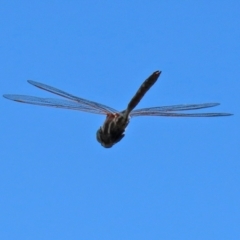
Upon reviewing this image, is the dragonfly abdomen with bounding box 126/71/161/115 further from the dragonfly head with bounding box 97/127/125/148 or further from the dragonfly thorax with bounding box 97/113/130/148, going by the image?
the dragonfly head with bounding box 97/127/125/148

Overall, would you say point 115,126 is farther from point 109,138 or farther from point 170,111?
point 170,111

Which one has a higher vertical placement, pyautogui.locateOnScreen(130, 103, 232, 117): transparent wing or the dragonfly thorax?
pyautogui.locateOnScreen(130, 103, 232, 117): transparent wing

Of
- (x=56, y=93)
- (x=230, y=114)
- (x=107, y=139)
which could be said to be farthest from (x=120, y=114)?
(x=230, y=114)

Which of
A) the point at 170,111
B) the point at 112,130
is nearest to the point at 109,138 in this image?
the point at 112,130

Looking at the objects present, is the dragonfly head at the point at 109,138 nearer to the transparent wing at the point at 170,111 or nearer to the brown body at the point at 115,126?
the brown body at the point at 115,126

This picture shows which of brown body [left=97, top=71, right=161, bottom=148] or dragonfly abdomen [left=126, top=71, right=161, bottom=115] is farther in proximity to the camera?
dragonfly abdomen [left=126, top=71, right=161, bottom=115]

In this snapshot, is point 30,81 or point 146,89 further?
point 146,89

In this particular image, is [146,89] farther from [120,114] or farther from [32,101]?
[32,101]
